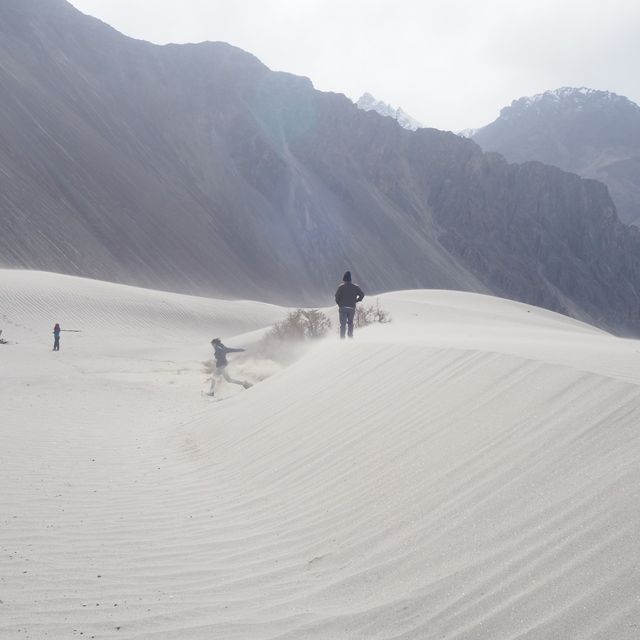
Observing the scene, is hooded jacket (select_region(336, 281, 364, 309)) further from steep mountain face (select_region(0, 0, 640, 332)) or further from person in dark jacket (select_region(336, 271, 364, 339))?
steep mountain face (select_region(0, 0, 640, 332))

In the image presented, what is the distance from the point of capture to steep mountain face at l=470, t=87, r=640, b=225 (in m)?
140

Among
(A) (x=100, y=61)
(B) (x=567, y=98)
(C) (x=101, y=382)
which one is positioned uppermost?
(B) (x=567, y=98)

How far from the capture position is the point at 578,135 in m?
156

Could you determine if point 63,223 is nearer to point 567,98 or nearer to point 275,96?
point 275,96

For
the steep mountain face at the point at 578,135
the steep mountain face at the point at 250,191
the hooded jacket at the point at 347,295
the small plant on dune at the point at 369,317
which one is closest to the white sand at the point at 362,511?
the hooded jacket at the point at 347,295

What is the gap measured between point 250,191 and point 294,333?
56143 mm

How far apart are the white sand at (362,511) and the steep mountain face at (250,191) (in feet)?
145

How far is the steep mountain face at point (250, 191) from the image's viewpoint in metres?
55.4

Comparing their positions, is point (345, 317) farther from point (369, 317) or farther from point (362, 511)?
point (362, 511)

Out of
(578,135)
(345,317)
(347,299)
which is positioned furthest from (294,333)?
(578,135)

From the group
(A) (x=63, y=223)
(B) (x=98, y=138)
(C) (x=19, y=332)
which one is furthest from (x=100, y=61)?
(C) (x=19, y=332)

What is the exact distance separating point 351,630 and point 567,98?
187 m

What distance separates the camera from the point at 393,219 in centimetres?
8256

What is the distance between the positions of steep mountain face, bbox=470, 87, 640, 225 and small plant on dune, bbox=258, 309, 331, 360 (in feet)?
428
